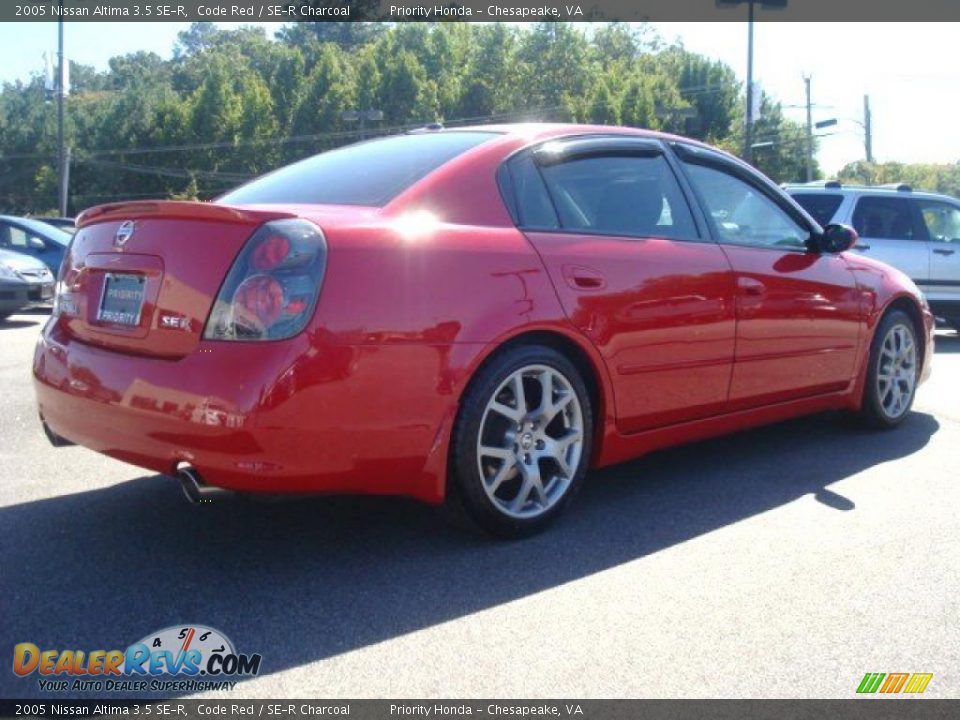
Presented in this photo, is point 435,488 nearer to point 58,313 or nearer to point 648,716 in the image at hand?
point 648,716

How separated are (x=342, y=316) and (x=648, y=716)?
59.8 inches

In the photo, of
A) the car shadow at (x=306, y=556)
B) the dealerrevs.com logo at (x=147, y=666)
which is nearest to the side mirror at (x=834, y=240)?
the car shadow at (x=306, y=556)

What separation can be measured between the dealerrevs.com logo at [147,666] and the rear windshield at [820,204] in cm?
977

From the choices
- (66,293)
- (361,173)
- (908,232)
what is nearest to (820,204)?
(908,232)

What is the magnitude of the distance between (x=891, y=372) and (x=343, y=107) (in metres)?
64.3

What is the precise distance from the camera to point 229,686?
2811mm

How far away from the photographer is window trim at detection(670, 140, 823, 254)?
494cm

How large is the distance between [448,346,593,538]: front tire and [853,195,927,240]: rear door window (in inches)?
332

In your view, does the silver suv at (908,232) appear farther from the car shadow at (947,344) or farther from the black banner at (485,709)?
the black banner at (485,709)

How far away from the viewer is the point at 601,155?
4.63 meters

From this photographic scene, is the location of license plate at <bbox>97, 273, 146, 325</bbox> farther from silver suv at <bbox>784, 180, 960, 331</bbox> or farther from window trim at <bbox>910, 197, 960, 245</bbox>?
window trim at <bbox>910, 197, 960, 245</bbox>

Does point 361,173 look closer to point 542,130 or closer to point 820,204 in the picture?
point 542,130

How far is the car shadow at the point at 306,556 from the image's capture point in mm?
3168

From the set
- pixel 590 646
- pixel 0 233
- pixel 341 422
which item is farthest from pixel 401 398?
pixel 0 233
